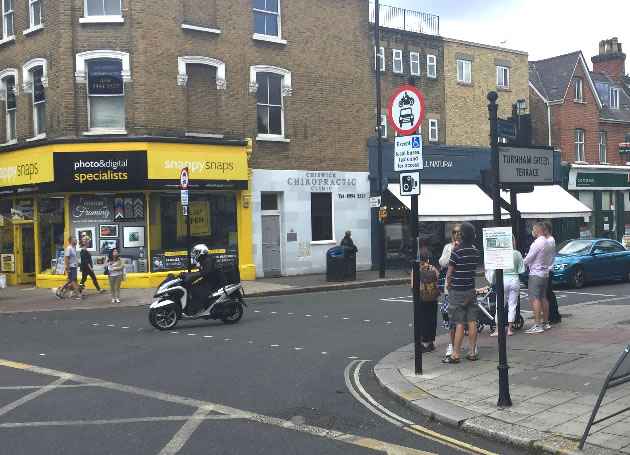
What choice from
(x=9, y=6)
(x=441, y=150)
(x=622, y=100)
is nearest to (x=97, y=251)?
(x=9, y=6)

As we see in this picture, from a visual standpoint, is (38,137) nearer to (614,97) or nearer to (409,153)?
(409,153)

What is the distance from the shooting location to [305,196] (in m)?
25.2

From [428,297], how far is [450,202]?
730 inches

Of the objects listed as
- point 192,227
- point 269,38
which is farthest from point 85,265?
point 269,38

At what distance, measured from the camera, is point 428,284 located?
32.7ft

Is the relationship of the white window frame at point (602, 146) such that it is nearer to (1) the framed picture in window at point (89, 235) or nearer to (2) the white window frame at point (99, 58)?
(2) the white window frame at point (99, 58)

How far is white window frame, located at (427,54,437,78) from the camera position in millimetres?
29672

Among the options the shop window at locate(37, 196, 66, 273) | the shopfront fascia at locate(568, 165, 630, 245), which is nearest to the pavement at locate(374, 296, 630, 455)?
the shop window at locate(37, 196, 66, 273)

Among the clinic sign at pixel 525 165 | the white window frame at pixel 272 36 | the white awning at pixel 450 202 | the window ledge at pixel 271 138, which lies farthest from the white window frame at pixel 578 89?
the clinic sign at pixel 525 165

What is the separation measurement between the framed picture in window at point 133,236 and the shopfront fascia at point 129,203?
0.03 metres

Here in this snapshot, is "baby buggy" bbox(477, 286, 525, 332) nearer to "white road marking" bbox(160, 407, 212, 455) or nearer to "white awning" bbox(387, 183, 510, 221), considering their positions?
"white road marking" bbox(160, 407, 212, 455)

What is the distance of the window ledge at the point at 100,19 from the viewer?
2134 centimetres

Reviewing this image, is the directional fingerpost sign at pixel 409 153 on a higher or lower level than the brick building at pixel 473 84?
lower

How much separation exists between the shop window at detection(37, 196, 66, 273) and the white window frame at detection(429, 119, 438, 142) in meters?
15.6
